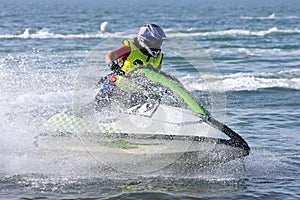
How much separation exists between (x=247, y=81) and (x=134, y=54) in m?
8.59

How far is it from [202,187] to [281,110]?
212 inches

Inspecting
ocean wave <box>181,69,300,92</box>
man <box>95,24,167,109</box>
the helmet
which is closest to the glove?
man <box>95,24,167,109</box>

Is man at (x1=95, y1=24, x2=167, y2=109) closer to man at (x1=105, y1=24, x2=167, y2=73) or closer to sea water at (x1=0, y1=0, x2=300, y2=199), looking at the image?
man at (x1=105, y1=24, x2=167, y2=73)

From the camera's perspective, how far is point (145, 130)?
7.66 meters

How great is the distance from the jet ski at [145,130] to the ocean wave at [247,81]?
738 centimetres

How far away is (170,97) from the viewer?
7934mm

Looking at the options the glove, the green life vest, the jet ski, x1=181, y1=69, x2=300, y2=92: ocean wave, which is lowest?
the jet ski

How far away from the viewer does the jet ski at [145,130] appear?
7.55m

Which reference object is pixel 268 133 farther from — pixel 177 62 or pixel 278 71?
pixel 177 62

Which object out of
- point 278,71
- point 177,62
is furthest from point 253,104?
point 177,62

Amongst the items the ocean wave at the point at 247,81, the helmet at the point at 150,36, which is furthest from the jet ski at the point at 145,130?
the ocean wave at the point at 247,81

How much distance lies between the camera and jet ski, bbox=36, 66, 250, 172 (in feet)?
24.8

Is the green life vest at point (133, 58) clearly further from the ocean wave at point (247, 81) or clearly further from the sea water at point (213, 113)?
the ocean wave at point (247, 81)

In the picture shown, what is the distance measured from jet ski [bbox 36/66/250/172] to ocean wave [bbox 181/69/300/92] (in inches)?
290
